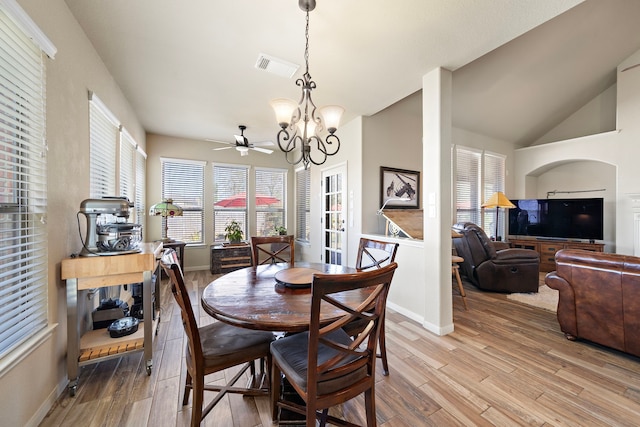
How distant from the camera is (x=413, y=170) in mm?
4414

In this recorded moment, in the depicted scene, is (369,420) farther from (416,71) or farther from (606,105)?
(606,105)

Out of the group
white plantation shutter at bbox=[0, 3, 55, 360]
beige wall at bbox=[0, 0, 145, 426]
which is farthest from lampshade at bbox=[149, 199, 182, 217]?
white plantation shutter at bbox=[0, 3, 55, 360]

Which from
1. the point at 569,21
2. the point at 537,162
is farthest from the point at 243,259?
the point at 537,162

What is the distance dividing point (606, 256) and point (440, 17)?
8.05 feet

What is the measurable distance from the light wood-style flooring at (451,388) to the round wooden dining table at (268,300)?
2.47 feet

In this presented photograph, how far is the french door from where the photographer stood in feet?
13.6

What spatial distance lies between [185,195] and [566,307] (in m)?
5.97

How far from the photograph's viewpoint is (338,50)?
7.57 ft

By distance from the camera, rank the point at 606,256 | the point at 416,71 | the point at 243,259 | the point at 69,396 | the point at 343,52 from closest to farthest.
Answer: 1. the point at 69,396
2. the point at 606,256
3. the point at 343,52
4. the point at 416,71
5. the point at 243,259

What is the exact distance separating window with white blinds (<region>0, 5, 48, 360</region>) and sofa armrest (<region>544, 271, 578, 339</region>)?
4.00 meters

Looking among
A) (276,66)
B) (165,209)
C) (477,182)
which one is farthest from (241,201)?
(477,182)

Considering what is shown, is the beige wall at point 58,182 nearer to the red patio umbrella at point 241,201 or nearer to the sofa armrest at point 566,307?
the red patio umbrella at point 241,201

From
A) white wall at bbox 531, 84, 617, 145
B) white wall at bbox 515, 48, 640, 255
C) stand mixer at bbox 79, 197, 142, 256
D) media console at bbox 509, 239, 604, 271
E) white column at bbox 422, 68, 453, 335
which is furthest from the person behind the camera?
white wall at bbox 531, 84, 617, 145

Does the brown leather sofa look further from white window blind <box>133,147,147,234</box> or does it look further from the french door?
white window blind <box>133,147,147,234</box>
